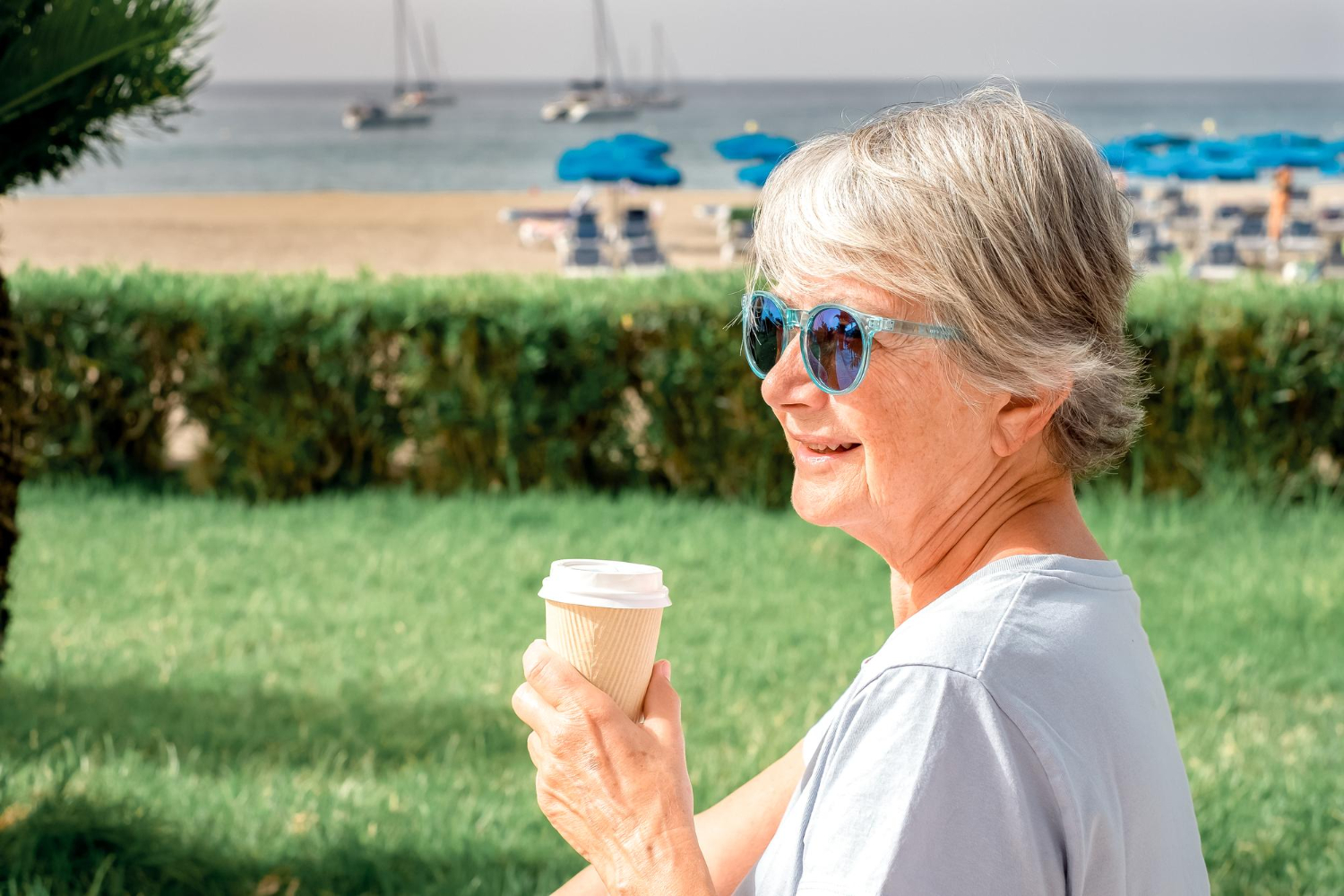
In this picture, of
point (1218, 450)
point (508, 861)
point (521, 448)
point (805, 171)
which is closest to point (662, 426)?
point (521, 448)

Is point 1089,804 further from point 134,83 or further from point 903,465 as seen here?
point 134,83

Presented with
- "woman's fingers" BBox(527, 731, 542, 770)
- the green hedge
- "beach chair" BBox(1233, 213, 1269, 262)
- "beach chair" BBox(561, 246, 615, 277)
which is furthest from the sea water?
"beach chair" BBox(561, 246, 615, 277)

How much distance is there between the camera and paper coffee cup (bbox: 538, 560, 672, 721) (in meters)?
1.47

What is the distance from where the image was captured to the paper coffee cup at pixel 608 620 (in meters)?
1.47

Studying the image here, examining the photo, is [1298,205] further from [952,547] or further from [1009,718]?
[1009,718]

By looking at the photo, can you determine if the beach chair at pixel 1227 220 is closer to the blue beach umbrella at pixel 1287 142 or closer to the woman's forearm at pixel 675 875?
the blue beach umbrella at pixel 1287 142

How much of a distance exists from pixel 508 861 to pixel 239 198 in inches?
1649

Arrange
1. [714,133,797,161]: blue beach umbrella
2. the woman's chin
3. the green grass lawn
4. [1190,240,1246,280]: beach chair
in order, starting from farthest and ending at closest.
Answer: [714,133,797,161]: blue beach umbrella, [1190,240,1246,280]: beach chair, the green grass lawn, the woman's chin

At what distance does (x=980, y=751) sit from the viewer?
1.23 meters

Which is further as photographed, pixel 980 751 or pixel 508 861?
pixel 508 861

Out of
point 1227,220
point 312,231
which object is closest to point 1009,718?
point 1227,220

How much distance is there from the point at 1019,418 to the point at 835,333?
0.82 ft

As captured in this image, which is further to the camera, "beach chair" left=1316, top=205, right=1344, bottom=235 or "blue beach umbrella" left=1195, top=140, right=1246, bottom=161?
"blue beach umbrella" left=1195, top=140, right=1246, bottom=161

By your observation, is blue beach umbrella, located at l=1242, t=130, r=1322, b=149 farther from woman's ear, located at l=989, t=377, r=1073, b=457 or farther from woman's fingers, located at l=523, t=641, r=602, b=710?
woman's fingers, located at l=523, t=641, r=602, b=710
